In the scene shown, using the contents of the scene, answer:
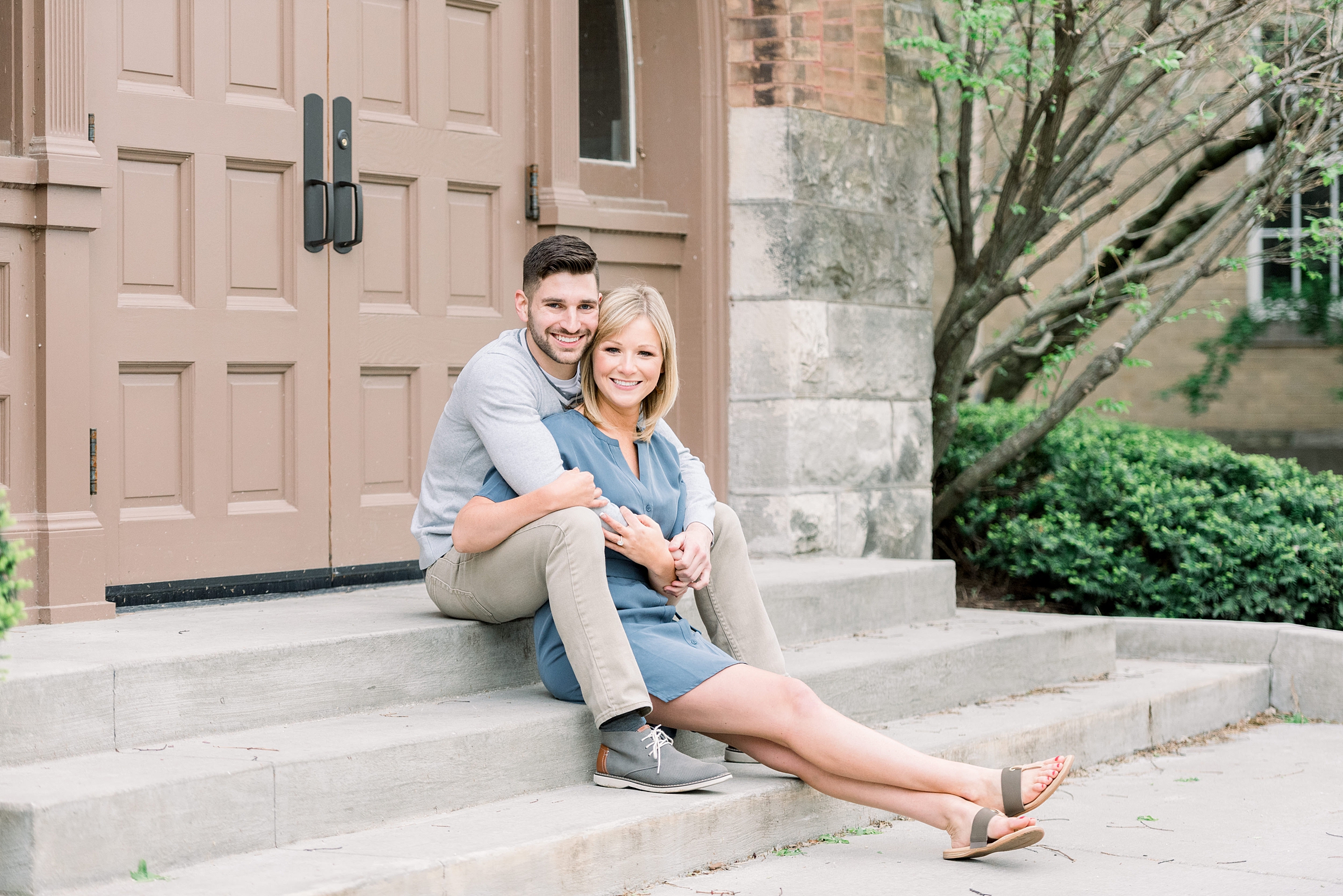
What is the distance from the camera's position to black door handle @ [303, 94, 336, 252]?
4848 millimetres

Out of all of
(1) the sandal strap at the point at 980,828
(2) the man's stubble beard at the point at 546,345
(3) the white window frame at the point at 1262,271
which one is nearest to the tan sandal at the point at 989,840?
(1) the sandal strap at the point at 980,828

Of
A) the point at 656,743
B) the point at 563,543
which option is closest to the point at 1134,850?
the point at 656,743

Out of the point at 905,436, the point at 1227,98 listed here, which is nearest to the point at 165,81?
the point at 905,436

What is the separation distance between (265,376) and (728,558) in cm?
178

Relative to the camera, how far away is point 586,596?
3.55 metres

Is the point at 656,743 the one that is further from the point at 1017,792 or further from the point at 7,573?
the point at 7,573

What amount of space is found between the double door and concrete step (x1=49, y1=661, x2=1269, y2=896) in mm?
1686

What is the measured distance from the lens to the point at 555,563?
3578 millimetres

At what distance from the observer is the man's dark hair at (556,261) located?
12.7 ft

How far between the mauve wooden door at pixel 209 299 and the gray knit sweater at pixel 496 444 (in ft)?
2.92

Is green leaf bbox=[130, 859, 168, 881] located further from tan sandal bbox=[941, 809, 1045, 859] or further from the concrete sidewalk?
tan sandal bbox=[941, 809, 1045, 859]

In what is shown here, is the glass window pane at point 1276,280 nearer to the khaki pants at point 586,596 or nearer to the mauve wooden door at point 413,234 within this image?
the mauve wooden door at point 413,234

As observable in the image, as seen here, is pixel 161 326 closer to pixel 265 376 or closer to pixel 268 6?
pixel 265 376

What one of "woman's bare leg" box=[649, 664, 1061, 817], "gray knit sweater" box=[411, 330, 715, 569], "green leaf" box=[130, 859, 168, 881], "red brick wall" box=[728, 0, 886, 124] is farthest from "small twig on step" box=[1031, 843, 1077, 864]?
"red brick wall" box=[728, 0, 886, 124]
